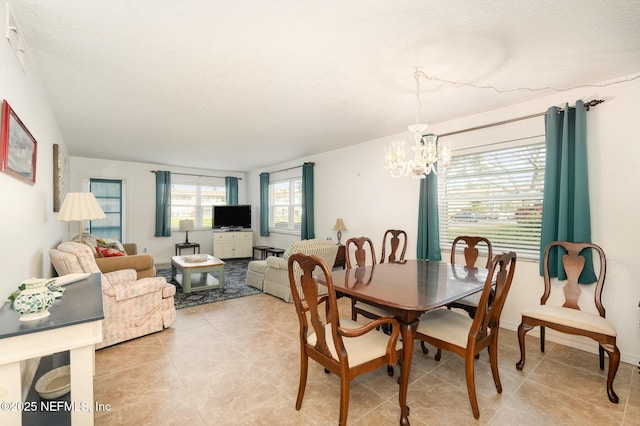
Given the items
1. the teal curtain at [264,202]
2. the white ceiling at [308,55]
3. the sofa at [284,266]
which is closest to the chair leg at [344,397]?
the white ceiling at [308,55]

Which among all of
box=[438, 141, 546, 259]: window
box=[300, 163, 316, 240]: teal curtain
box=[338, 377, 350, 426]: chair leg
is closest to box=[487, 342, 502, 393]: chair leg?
box=[338, 377, 350, 426]: chair leg

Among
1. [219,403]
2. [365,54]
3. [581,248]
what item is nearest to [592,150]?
[581,248]

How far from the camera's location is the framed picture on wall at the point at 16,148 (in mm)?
1632

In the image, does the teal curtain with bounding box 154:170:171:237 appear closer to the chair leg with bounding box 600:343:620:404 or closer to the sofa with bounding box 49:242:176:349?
the sofa with bounding box 49:242:176:349

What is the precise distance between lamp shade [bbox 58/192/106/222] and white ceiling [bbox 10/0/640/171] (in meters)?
1.04

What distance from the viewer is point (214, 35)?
196 centimetres

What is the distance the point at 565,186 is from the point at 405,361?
91.9 inches

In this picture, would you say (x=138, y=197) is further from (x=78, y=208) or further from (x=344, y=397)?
(x=344, y=397)

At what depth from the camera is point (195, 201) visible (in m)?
7.64

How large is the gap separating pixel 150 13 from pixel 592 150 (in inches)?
148

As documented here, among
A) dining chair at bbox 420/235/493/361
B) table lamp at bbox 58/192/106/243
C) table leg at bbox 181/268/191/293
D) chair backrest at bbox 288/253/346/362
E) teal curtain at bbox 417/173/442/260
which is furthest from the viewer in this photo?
table leg at bbox 181/268/191/293

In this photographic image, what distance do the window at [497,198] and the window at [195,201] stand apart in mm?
5985

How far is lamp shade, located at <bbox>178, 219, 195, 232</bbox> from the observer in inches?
274

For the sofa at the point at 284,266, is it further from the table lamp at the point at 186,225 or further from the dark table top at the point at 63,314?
the table lamp at the point at 186,225
